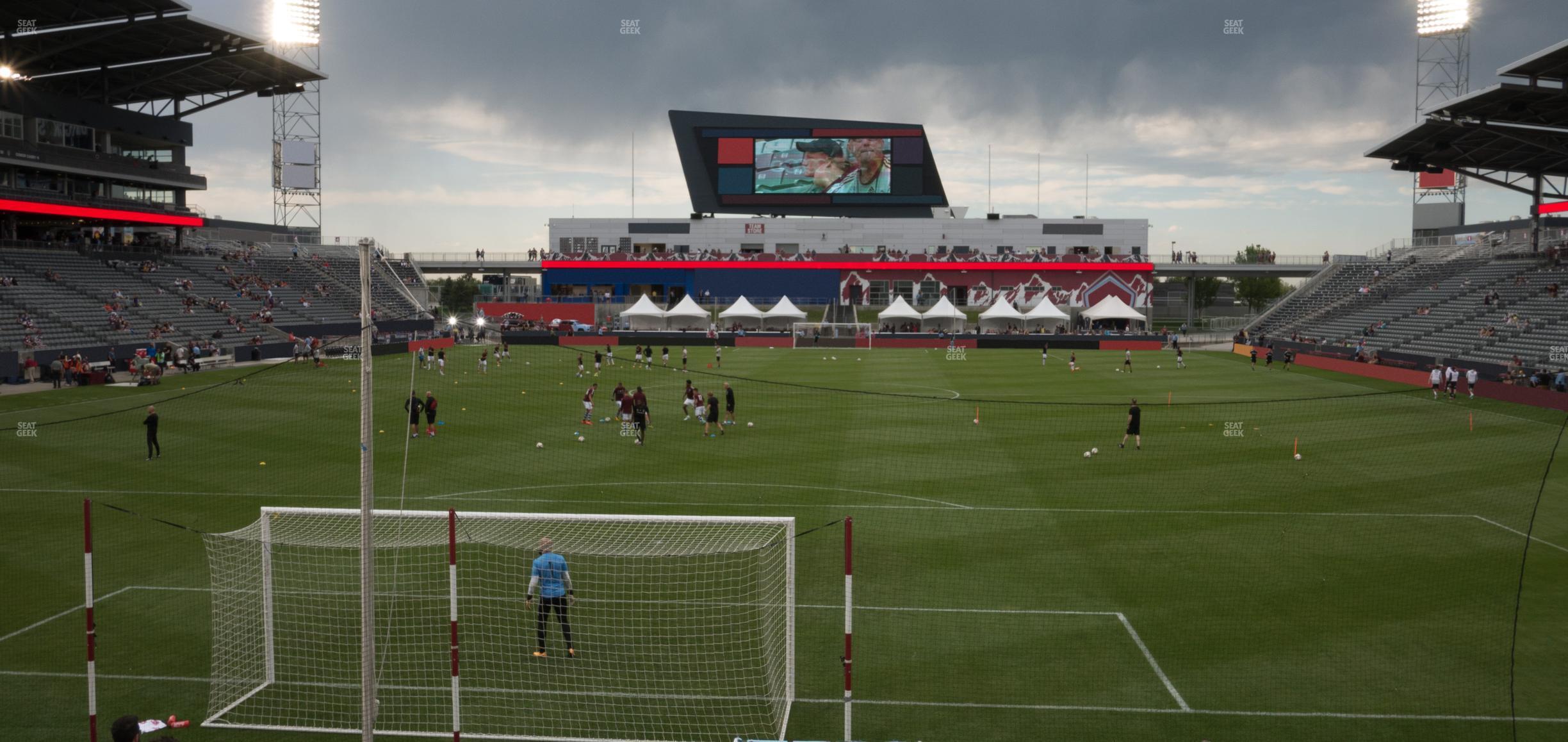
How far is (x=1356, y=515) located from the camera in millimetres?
18984

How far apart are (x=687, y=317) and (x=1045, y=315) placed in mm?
27012

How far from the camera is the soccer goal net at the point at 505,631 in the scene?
10.5 m

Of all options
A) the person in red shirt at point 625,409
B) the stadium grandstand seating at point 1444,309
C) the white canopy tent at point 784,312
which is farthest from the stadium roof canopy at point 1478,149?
the person in red shirt at point 625,409

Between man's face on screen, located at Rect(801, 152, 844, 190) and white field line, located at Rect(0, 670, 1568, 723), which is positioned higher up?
man's face on screen, located at Rect(801, 152, 844, 190)

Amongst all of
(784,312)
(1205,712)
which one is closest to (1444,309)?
(784,312)

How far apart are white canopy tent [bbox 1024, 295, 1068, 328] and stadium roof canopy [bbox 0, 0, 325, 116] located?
51055mm

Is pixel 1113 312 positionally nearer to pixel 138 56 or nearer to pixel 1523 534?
pixel 1523 534

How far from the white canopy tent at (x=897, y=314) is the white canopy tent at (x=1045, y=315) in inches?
325

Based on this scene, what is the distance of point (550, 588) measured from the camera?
11562 mm

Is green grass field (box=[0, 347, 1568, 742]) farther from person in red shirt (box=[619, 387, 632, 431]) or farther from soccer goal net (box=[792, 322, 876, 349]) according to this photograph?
soccer goal net (box=[792, 322, 876, 349])

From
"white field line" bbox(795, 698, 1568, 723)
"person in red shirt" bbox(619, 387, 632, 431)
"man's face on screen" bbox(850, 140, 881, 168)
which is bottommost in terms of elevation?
"white field line" bbox(795, 698, 1568, 723)

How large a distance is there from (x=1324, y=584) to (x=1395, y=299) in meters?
55.9

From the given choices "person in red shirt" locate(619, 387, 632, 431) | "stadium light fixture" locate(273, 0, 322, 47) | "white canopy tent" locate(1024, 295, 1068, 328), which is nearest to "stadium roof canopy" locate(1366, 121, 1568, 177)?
"white canopy tent" locate(1024, 295, 1068, 328)

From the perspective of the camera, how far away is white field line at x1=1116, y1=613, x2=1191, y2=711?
425 inches
